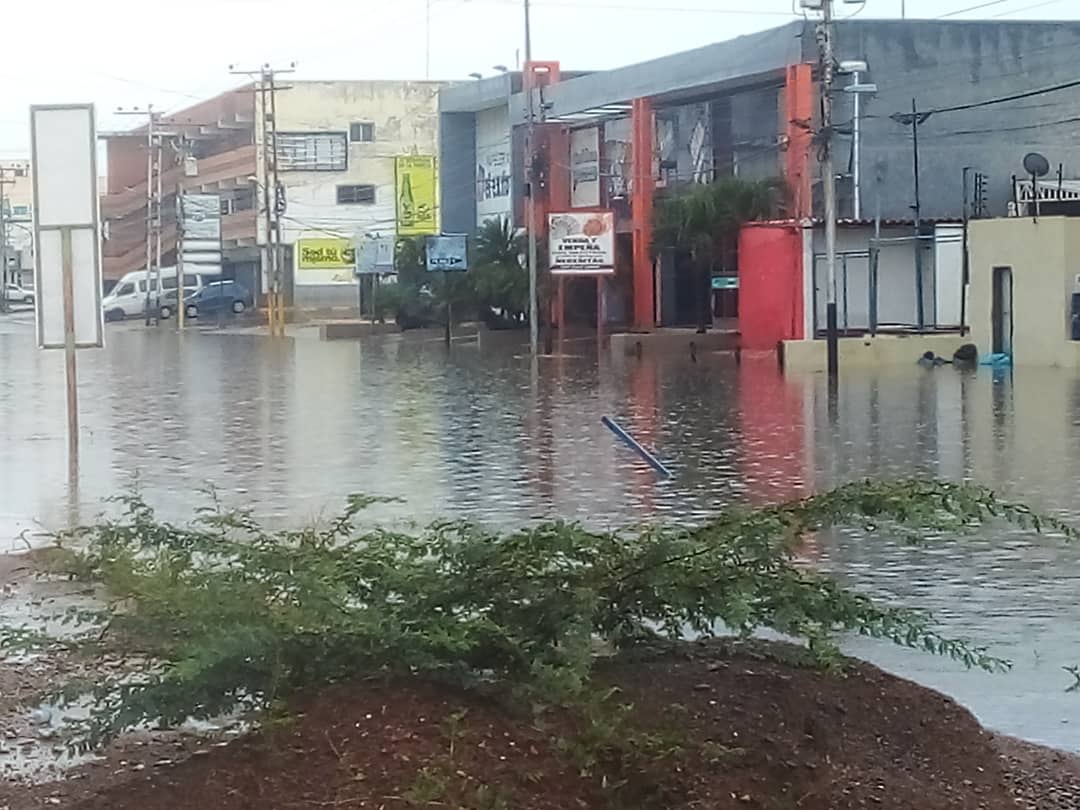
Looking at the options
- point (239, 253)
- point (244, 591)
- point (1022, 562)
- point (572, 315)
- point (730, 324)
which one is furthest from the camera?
point (239, 253)

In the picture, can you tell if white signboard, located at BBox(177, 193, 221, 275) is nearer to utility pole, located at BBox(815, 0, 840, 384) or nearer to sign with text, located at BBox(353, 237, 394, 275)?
sign with text, located at BBox(353, 237, 394, 275)

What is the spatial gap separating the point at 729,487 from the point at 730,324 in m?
37.9

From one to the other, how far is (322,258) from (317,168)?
5702 mm

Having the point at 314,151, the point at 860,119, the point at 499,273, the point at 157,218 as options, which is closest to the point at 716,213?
the point at 860,119

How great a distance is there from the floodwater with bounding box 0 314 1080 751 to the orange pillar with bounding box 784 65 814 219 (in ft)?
41.5

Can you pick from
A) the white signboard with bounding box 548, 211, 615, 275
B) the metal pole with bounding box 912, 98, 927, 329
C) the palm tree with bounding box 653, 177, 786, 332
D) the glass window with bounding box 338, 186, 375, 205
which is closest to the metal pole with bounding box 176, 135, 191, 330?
the glass window with bounding box 338, 186, 375, 205

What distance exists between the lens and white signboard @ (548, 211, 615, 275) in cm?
4812

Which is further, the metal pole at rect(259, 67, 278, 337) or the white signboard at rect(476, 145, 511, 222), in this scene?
the metal pole at rect(259, 67, 278, 337)

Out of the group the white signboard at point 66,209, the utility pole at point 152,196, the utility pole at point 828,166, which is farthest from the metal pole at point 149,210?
the white signboard at point 66,209

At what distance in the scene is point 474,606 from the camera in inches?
225

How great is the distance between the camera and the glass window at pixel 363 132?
8831cm

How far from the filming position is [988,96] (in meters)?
49.2

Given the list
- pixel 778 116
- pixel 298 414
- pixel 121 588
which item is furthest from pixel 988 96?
pixel 121 588

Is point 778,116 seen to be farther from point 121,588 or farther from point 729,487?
point 121,588
